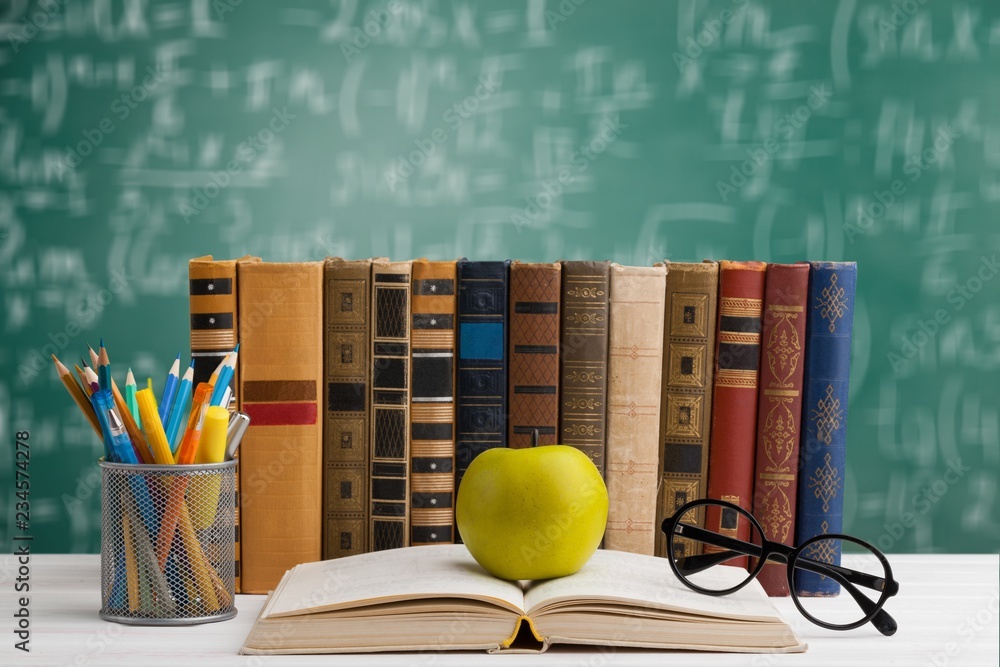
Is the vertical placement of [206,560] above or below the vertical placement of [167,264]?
below

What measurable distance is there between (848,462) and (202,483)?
1014 millimetres

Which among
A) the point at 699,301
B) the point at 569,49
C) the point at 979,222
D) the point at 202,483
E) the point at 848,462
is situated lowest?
the point at 848,462

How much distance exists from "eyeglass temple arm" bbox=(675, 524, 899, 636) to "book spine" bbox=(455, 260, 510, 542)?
164 millimetres

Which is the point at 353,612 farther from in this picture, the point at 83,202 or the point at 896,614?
the point at 83,202

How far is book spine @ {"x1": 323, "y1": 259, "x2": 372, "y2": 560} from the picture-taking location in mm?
772

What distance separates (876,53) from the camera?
53.6 inches

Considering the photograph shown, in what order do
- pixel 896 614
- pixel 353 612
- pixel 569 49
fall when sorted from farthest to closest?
1. pixel 569 49
2. pixel 896 614
3. pixel 353 612

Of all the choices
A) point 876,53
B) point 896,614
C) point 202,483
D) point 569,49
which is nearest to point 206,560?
point 202,483
